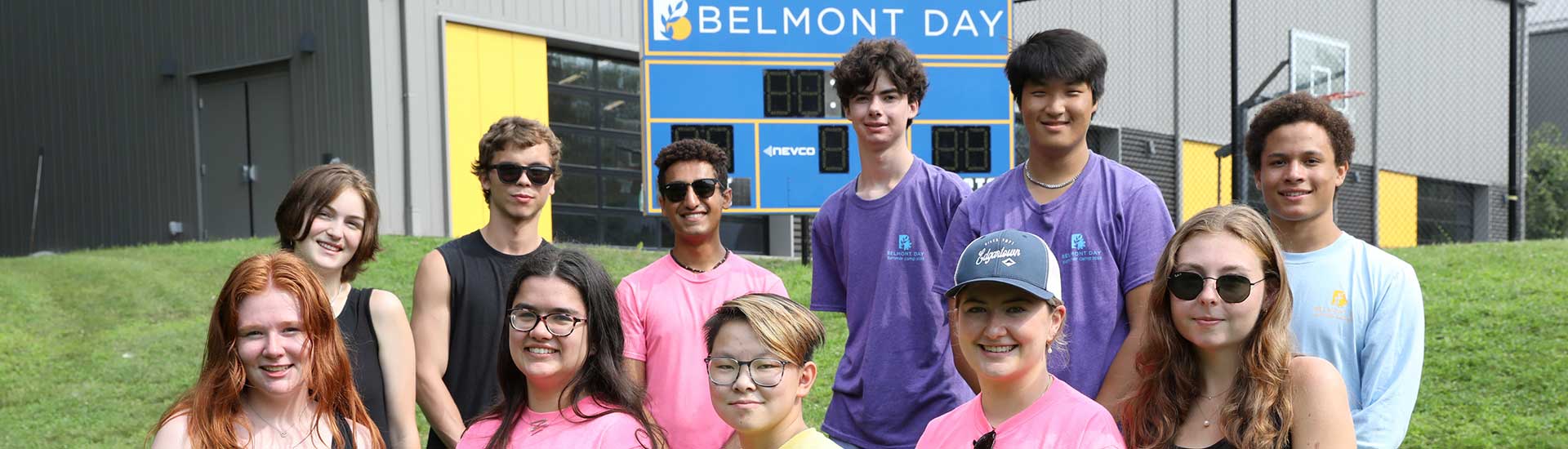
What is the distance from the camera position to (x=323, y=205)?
377 cm

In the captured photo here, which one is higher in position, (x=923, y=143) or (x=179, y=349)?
(x=923, y=143)

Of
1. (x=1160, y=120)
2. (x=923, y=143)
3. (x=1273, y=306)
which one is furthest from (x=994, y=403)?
(x=1160, y=120)

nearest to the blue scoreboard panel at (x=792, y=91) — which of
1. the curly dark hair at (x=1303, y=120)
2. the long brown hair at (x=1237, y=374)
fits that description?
→ the curly dark hair at (x=1303, y=120)

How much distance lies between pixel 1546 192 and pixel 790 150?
22.7m

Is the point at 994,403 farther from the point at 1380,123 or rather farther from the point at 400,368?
the point at 1380,123

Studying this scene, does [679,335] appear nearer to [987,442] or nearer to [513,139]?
[513,139]

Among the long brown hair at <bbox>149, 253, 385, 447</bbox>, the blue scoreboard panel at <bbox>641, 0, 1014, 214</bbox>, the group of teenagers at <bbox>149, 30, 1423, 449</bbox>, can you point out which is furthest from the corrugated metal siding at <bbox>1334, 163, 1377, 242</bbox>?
the long brown hair at <bbox>149, 253, 385, 447</bbox>

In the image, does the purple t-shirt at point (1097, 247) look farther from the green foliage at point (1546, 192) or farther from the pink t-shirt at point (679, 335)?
the green foliage at point (1546, 192)

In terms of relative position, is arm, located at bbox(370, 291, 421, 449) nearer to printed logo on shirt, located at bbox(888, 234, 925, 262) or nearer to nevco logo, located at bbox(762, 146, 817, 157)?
printed logo on shirt, located at bbox(888, 234, 925, 262)

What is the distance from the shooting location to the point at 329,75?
16.0 m

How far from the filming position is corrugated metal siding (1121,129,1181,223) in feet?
70.3

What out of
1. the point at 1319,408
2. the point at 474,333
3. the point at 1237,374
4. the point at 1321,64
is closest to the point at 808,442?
the point at 1237,374

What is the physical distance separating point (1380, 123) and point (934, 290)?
83.7 feet

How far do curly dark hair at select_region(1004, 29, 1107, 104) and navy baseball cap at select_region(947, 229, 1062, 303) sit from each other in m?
0.71
